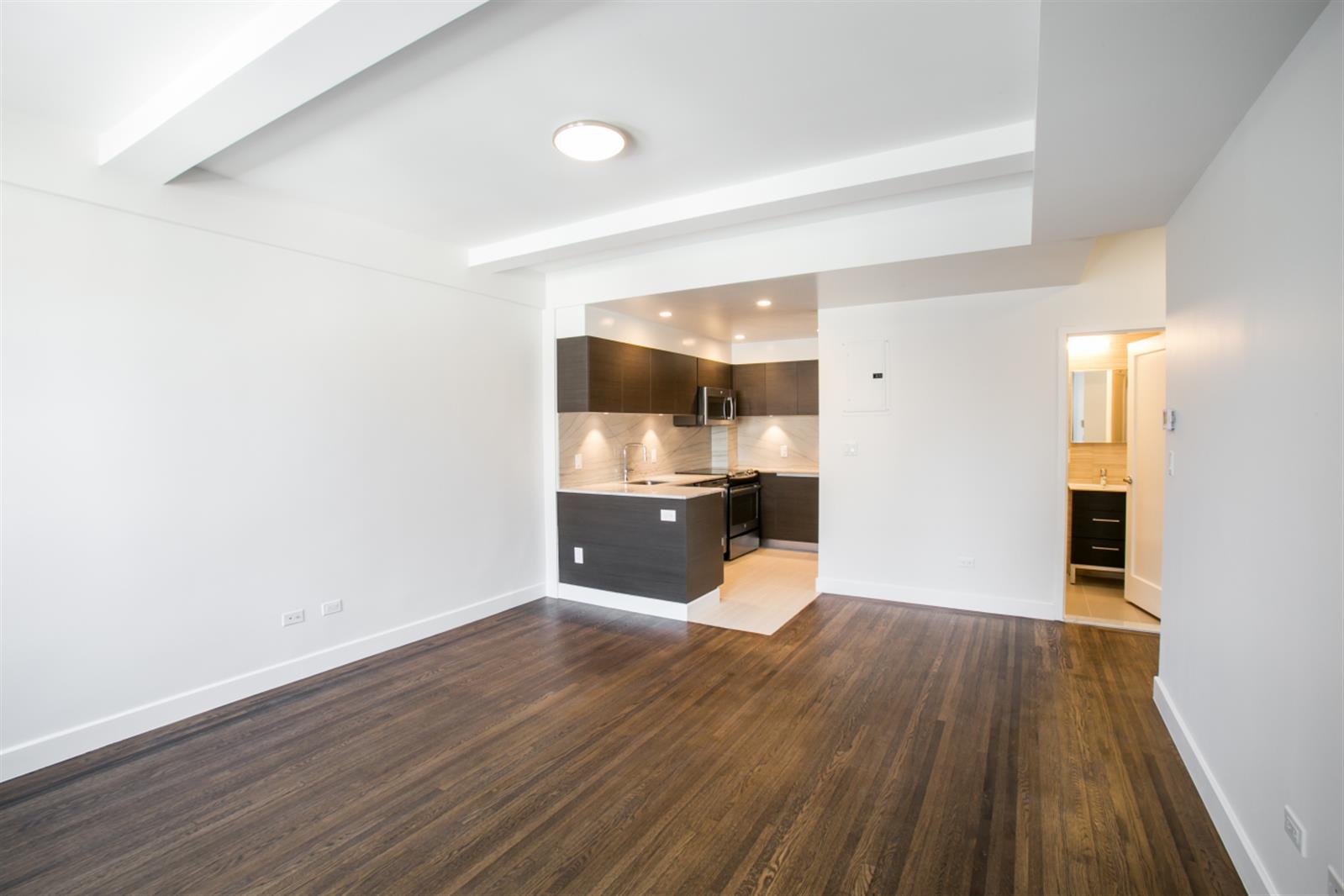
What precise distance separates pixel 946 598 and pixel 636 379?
3.10m

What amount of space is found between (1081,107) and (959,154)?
882mm

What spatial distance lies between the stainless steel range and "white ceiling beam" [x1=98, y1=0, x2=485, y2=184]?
458cm

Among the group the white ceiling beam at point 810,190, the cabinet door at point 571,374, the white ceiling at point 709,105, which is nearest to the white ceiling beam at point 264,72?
the white ceiling at point 709,105

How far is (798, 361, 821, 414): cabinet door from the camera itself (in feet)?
23.1

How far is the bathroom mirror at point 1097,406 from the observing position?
5398mm

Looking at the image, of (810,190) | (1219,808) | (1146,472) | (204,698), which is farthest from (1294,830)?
(204,698)

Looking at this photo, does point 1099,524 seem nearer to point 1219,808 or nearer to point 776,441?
point 776,441

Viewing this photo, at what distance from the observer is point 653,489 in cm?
499

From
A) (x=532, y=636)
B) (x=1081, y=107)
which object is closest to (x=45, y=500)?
(x=532, y=636)

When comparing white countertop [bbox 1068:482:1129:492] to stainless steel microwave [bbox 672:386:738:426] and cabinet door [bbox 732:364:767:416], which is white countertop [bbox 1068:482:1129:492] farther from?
stainless steel microwave [bbox 672:386:738:426]

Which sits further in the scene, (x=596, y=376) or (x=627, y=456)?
(x=627, y=456)

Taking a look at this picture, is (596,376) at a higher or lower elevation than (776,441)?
higher

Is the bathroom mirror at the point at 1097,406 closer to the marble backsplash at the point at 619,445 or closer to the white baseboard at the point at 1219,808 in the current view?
the white baseboard at the point at 1219,808

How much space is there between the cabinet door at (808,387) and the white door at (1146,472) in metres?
2.97
